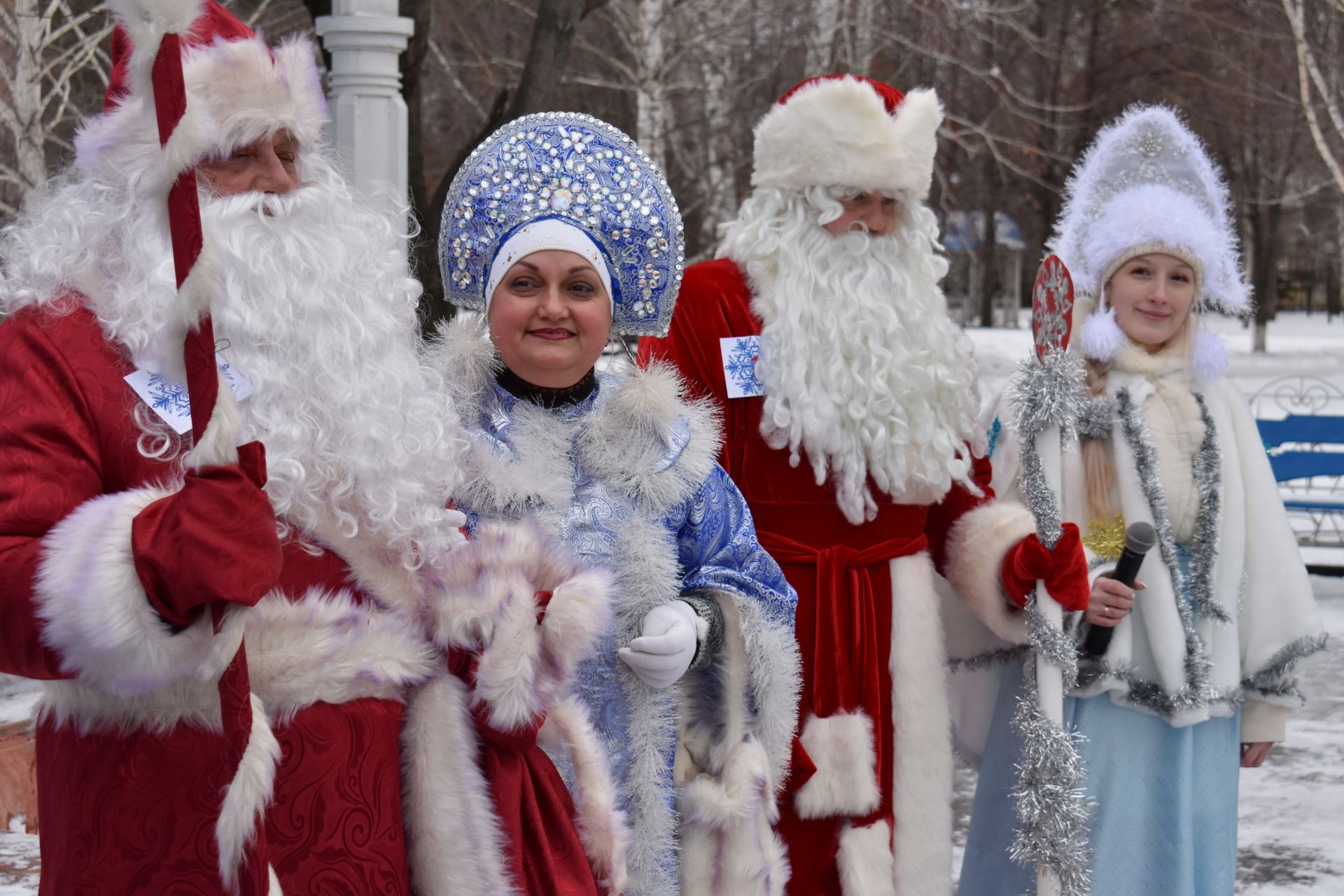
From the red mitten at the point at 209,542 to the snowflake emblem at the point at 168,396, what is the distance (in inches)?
8.3

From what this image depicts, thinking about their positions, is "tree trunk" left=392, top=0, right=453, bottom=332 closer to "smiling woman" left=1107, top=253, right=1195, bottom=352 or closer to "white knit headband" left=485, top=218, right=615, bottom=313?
"smiling woman" left=1107, top=253, right=1195, bottom=352

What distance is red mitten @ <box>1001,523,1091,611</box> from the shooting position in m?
3.14

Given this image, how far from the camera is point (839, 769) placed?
3217 mm

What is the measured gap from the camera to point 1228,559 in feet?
11.3

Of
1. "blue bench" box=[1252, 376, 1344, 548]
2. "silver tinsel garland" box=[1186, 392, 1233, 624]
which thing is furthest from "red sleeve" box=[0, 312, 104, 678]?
"blue bench" box=[1252, 376, 1344, 548]

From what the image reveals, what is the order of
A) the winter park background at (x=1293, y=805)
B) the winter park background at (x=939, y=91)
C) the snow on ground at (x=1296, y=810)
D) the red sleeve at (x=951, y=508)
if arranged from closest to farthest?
the red sleeve at (x=951, y=508), the winter park background at (x=1293, y=805), the snow on ground at (x=1296, y=810), the winter park background at (x=939, y=91)

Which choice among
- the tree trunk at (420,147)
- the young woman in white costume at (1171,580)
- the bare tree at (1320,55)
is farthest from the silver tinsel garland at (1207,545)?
the bare tree at (1320,55)

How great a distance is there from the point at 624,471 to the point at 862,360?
1.09 meters

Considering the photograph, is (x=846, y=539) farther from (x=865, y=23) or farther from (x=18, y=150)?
(x=865, y=23)

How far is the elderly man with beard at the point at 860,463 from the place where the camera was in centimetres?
326

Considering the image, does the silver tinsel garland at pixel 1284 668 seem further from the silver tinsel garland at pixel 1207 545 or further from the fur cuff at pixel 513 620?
the fur cuff at pixel 513 620

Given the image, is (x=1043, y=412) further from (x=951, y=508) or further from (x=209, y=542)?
(x=209, y=542)

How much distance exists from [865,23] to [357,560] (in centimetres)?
1207

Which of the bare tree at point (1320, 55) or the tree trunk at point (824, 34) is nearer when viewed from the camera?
the tree trunk at point (824, 34)
